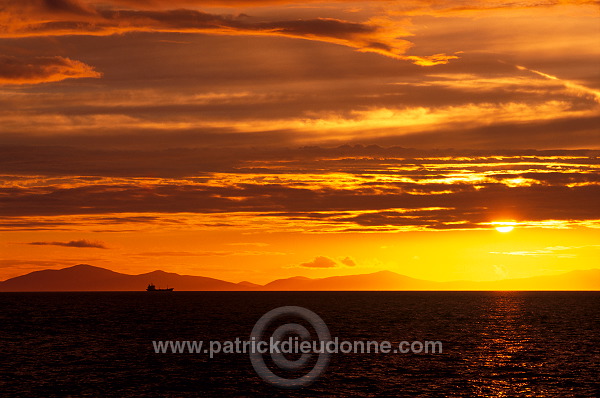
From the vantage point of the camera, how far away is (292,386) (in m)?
70.1

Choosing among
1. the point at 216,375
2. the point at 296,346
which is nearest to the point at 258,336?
the point at 296,346

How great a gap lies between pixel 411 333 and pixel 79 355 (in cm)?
6147

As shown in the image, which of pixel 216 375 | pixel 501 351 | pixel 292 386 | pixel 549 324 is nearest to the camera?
pixel 292 386

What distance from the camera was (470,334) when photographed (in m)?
130

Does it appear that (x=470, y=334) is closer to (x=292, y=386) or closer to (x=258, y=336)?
(x=258, y=336)

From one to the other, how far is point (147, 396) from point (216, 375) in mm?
13623

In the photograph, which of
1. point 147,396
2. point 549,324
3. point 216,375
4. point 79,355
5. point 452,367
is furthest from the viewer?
point 549,324

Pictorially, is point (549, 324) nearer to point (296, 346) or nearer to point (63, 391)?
point (296, 346)

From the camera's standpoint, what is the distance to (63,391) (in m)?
67.4

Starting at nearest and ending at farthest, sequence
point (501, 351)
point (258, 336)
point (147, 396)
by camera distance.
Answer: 1. point (147, 396)
2. point (501, 351)
3. point (258, 336)

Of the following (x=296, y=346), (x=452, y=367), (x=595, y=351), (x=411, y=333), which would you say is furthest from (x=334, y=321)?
(x=452, y=367)

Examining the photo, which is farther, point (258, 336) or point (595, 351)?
point (258, 336)

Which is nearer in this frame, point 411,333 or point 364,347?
point 364,347

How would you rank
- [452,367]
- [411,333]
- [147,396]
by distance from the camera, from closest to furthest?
[147,396] < [452,367] < [411,333]
